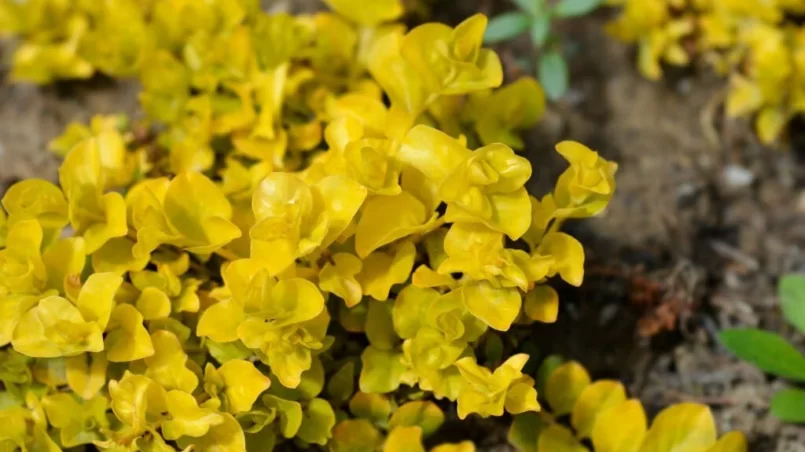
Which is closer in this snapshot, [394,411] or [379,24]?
[394,411]

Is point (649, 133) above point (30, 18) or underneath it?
underneath

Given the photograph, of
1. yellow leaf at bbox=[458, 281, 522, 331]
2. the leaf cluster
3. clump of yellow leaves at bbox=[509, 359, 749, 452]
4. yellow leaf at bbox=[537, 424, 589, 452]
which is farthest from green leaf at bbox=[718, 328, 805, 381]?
yellow leaf at bbox=[458, 281, 522, 331]

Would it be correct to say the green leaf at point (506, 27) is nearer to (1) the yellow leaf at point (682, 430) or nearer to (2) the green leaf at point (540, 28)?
(2) the green leaf at point (540, 28)

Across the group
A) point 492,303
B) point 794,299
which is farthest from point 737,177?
point 492,303

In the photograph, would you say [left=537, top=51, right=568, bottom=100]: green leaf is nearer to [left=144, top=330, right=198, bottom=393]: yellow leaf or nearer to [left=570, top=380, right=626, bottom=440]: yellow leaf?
[left=570, top=380, right=626, bottom=440]: yellow leaf

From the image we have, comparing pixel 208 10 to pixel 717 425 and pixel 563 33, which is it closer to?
pixel 563 33

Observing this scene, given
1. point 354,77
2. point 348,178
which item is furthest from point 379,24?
point 348,178

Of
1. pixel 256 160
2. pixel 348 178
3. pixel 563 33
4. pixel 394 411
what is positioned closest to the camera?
pixel 348 178
